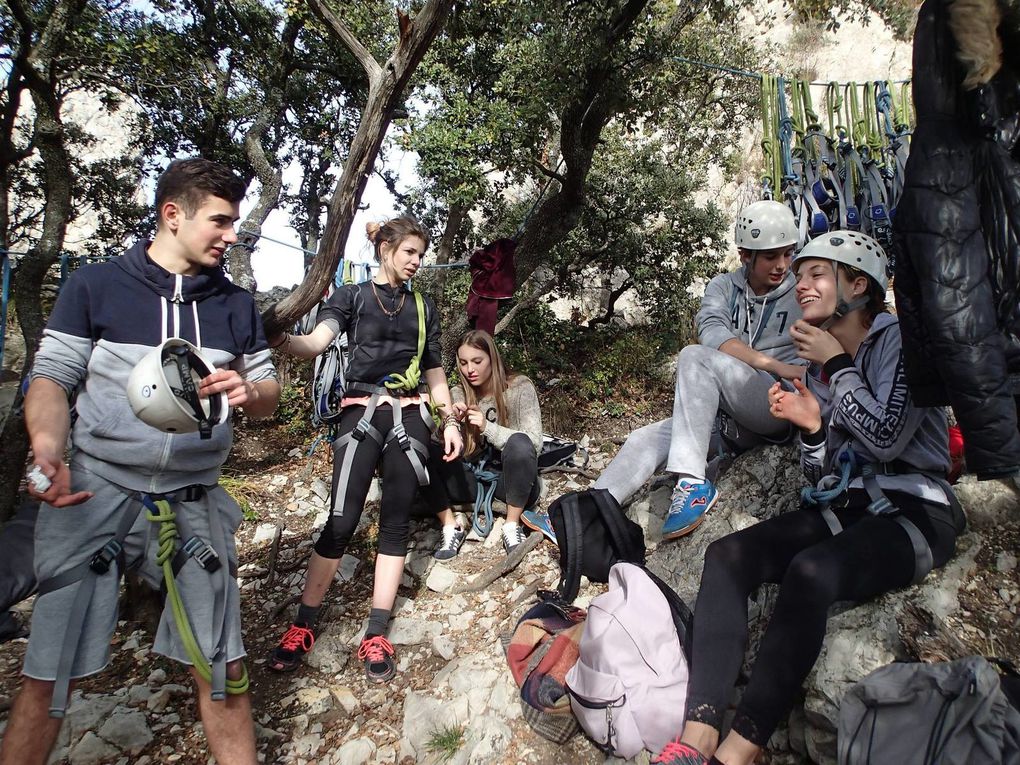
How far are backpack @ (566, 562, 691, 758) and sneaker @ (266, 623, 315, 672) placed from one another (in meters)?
1.56

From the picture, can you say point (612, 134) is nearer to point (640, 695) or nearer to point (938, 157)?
point (938, 157)

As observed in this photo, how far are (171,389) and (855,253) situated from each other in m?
2.88

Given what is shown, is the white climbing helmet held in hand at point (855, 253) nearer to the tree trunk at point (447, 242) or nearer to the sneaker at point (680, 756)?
the sneaker at point (680, 756)

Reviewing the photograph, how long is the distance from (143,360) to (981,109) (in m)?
2.75

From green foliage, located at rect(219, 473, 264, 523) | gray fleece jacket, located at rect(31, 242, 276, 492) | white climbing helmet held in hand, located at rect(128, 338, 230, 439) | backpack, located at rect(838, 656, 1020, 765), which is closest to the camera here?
backpack, located at rect(838, 656, 1020, 765)

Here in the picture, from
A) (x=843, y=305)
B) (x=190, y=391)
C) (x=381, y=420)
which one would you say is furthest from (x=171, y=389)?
(x=843, y=305)

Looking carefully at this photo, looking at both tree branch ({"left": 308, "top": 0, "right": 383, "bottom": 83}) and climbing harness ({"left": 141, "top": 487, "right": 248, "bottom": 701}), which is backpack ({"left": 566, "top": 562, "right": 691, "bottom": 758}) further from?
tree branch ({"left": 308, "top": 0, "right": 383, "bottom": 83})

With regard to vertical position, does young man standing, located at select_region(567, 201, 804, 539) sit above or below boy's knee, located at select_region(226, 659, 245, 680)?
above

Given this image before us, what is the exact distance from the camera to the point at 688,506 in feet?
10.6

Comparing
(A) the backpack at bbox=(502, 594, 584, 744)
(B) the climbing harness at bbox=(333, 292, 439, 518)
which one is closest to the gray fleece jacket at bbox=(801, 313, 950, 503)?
(A) the backpack at bbox=(502, 594, 584, 744)

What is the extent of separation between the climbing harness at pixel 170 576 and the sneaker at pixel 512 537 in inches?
91.2

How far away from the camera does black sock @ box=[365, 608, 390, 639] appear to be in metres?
3.25

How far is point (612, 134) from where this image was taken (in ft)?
31.3

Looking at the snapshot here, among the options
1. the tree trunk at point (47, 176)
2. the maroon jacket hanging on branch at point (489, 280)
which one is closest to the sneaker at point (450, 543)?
the maroon jacket hanging on branch at point (489, 280)
